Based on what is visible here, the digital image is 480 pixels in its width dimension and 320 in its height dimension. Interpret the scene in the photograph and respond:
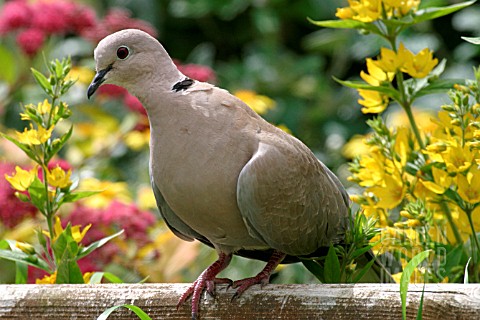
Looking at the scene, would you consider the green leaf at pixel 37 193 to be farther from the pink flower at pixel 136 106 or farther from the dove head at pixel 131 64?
the pink flower at pixel 136 106

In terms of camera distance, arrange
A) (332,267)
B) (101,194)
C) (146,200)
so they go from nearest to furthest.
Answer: (332,267), (101,194), (146,200)

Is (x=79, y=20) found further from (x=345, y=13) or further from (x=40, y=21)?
(x=345, y=13)

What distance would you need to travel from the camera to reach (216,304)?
141 cm

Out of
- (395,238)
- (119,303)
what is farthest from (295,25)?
(119,303)

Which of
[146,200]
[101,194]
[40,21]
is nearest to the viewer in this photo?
[101,194]

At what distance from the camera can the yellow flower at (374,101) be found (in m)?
1.68

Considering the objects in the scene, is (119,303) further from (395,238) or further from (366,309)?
(395,238)

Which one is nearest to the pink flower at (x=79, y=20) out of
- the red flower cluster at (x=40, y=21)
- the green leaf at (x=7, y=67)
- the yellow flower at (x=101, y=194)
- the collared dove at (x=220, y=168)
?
the red flower cluster at (x=40, y=21)

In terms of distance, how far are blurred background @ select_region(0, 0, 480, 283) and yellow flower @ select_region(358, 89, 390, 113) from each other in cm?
59

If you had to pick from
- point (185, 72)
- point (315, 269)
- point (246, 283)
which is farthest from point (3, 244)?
point (185, 72)

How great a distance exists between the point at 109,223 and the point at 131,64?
59cm

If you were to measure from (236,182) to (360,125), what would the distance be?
2297 mm

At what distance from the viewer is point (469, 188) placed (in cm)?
143

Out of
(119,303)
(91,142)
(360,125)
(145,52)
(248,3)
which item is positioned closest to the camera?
(119,303)
